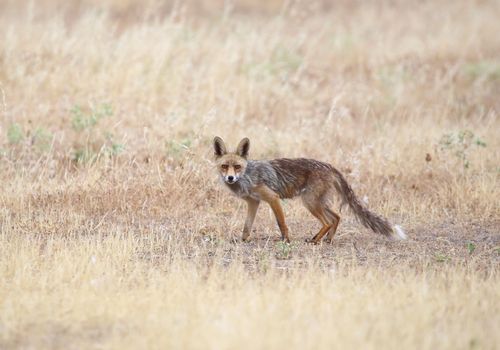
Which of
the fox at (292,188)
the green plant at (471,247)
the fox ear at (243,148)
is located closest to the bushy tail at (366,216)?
the fox at (292,188)

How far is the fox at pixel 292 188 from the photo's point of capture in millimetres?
8312

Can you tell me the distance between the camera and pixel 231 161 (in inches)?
323

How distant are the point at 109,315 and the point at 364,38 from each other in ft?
47.0

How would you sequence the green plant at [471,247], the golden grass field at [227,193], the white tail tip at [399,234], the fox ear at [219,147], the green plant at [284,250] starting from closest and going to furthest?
the golden grass field at [227,193], the green plant at [284,250], the green plant at [471,247], the white tail tip at [399,234], the fox ear at [219,147]

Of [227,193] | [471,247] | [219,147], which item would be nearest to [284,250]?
[219,147]

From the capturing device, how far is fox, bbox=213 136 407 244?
8.31m

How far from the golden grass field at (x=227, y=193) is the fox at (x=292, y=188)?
27 centimetres

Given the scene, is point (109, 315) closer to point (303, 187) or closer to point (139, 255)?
point (139, 255)

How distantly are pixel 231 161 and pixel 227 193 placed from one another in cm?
191

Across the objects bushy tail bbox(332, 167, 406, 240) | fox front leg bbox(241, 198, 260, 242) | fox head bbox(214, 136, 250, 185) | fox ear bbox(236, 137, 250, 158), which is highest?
fox ear bbox(236, 137, 250, 158)

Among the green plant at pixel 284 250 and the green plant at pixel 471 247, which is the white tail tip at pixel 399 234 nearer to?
the green plant at pixel 471 247

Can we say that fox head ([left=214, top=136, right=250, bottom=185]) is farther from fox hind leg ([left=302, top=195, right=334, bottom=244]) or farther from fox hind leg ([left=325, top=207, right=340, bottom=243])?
fox hind leg ([left=325, top=207, right=340, bottom=243])

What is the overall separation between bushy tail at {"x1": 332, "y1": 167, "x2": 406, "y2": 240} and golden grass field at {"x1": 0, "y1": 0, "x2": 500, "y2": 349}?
198 millimetres

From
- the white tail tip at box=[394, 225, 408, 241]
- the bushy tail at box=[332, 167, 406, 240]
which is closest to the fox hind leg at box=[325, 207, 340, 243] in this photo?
the bushy tail at box=[332, 167, 406, 240]
